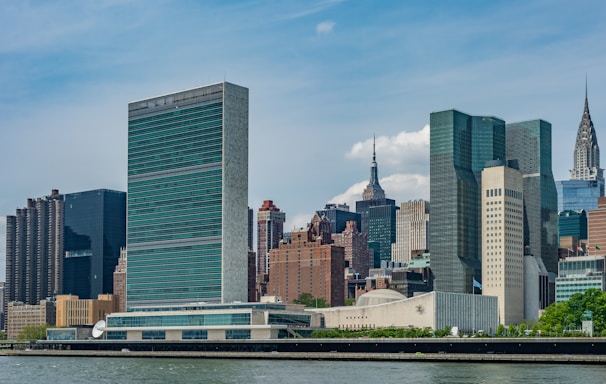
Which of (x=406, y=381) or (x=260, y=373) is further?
(x=260, y=373)

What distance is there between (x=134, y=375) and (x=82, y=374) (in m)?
12.2

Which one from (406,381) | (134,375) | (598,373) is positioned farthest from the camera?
(134,375)

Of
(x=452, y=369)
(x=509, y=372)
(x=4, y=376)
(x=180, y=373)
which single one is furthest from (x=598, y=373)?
(x=4, y=376)

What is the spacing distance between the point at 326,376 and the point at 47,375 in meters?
53.5

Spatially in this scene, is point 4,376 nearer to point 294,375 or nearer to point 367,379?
point 294,375

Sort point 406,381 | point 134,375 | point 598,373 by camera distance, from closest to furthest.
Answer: point 406,381
point 598,373
point 134,375

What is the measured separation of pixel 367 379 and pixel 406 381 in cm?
727

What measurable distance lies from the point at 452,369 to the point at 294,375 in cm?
3185

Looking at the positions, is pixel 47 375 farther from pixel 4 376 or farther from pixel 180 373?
pixel 180 373

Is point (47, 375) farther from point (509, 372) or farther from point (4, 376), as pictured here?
point (509, 372)

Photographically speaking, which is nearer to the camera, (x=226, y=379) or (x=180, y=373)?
(x=226, y=379)

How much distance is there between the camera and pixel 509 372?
182875 mm

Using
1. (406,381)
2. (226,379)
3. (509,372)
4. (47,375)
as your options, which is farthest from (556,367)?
(47,375)

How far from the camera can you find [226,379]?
17275 cm
